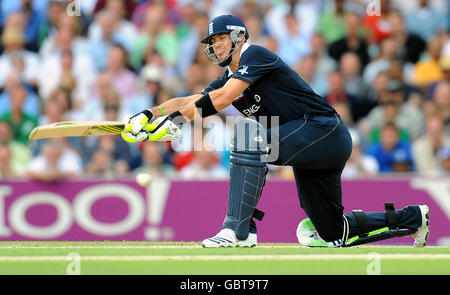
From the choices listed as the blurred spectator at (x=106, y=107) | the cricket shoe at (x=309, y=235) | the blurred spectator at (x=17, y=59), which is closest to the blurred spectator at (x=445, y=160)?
the cricket shoe at (x=309, y=235)

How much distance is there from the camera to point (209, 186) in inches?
350

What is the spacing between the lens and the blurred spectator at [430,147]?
32.3ft

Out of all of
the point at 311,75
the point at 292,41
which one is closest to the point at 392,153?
the point at 311,75

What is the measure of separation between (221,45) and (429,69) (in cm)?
624

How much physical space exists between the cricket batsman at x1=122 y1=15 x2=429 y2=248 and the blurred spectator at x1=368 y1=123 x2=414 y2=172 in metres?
3.76

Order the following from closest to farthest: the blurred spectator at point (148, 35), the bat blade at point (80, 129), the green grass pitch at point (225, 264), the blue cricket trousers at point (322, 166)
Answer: the green grass pitch at point (225, 264)
the blue cricket trousers at point (322, 166)
the bat blade at point (80, 129)
the blurred spectator at point (148, 35)

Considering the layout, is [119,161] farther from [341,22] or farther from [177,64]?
[341,22]

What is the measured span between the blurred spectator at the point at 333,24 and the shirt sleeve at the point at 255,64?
607 cm

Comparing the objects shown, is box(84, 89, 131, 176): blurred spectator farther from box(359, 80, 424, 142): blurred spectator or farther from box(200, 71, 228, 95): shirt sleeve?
box(200, 71, 228, 95): shirt sleeve

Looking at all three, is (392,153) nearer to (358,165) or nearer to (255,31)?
(358,165)

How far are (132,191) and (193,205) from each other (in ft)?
2.25

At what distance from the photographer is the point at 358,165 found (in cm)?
965

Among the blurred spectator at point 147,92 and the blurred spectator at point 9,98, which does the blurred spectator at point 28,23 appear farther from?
the blurred spectator at point 147,92
